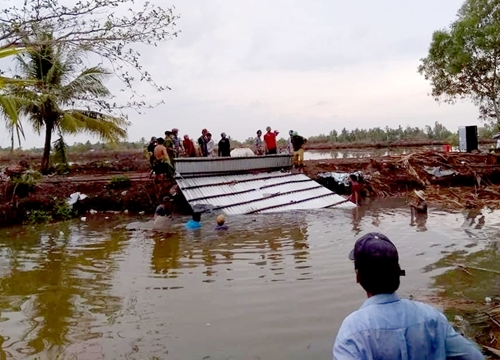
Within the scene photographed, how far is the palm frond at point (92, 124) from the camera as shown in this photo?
64.1ft

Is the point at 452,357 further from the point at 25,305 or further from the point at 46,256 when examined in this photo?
the point at 46,256

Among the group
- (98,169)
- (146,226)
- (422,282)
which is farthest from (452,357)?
(98,169)

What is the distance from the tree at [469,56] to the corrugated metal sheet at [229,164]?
11408mm

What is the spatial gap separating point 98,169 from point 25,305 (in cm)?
1583

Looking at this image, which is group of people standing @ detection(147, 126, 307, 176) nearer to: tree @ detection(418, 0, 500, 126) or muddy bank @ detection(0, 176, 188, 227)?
muddy bank @ detection(0, 176, 188, 227)

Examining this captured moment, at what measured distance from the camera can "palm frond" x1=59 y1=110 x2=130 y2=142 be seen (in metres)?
19.5

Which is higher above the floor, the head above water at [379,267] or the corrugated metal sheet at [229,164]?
the corrugated metal sheet at [229,164]

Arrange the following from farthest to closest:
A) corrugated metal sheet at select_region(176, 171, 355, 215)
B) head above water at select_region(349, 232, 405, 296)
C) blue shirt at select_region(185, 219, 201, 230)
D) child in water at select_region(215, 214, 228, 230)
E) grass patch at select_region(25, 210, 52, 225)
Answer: corrugated metal sheet at select_region(176, 171, 355, 215) → grass patch at select_region(25, 210, 52, 225) → blue shirt at select_region(185, 219, 201, 230) → child in water at select_region(215, 214, 228, 230) → head above water at select_region(349, 232, 405, 296)

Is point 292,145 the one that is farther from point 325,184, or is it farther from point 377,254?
point 377,254

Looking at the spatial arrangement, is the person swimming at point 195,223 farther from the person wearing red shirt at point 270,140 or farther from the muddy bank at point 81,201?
the person wearing red shirt at point 270,140

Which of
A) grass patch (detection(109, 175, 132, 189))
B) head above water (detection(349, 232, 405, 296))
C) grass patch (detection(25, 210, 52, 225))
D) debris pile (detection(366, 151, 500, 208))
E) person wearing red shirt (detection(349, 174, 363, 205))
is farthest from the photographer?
debris pile (detection(366, 151, 500, 208))

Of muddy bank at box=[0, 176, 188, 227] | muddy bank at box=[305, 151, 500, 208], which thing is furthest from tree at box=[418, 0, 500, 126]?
A: muddy bank at box=[0, 176, 188, 227]

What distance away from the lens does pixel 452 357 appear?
223 centimetres

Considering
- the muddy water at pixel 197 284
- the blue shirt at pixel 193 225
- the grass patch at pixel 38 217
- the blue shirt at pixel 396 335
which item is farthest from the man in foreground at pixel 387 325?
the grass patch at pixel 38 217
